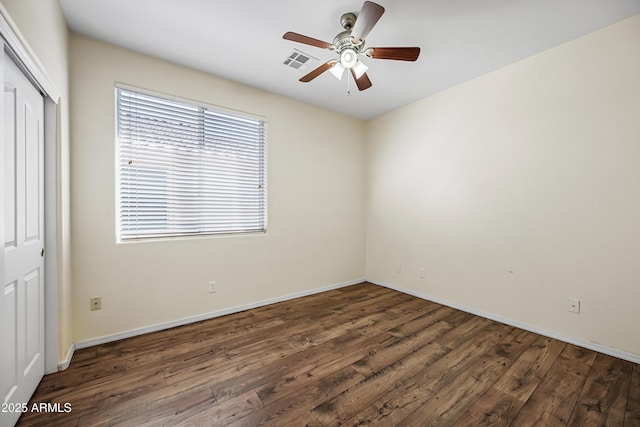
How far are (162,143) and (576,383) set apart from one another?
3.96m

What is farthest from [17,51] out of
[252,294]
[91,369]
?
[252,294]

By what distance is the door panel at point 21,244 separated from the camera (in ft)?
4.35

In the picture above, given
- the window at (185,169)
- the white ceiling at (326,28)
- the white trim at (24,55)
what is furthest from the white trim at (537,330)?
the white trim at (24,55)

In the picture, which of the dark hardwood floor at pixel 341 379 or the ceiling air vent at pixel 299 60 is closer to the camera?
the dark hardwood floor at pixel 341 379

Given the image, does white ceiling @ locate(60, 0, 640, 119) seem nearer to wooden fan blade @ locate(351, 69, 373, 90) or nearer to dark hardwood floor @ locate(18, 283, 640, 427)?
wooden fan blade @ locate(351, 69, 373, 90)

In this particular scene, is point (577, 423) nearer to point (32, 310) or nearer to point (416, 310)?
→ point (416, 310)

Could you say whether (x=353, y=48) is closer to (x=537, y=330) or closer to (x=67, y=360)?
(x=537, y=330)

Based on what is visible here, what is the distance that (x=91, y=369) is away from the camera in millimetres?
1945

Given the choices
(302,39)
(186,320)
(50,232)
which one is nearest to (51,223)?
(50,232)

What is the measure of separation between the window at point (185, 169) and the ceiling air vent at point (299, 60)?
84 cm

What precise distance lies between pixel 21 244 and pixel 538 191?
401 centimetres

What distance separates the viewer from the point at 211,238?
9.46 feet

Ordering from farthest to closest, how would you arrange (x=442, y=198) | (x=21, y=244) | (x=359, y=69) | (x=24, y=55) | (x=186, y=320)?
(x=442, y=198) < (x=186, y=320) < (x=359, y=69) < (x=21, y=244) < (x=24, y=55)

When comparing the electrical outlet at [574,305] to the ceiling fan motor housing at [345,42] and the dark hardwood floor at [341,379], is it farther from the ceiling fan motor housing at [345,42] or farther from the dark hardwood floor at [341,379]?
the ceiling fan motor housing at [345,42]
